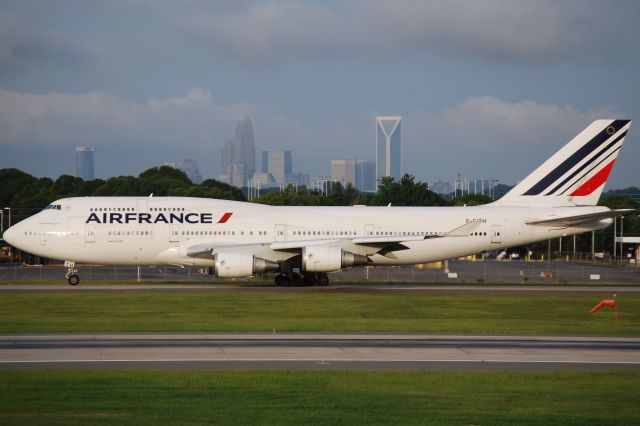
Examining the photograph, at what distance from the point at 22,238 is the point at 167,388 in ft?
102

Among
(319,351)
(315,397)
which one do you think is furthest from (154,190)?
(315,397)

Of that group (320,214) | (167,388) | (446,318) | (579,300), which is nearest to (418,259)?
(320,214)

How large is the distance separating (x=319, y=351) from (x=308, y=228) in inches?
946

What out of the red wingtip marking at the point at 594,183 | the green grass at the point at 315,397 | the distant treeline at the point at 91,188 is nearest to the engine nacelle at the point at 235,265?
the red wingtip marking at the point at 594,183

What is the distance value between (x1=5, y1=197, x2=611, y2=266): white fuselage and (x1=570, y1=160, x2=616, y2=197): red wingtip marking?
1234mm

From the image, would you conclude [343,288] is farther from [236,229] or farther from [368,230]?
[236,229]

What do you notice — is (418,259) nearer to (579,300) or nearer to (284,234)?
(284,234)

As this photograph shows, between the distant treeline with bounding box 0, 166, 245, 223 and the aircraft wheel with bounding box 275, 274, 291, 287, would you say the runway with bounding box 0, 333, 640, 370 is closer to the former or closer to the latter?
the aircraft wheel with bounding box 275, 274, 291, 287

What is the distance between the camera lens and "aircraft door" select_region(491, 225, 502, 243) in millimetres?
48156

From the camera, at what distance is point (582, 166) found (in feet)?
162

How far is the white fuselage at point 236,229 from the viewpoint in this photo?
45.4 metres

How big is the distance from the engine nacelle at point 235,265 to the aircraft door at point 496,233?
42.8ft

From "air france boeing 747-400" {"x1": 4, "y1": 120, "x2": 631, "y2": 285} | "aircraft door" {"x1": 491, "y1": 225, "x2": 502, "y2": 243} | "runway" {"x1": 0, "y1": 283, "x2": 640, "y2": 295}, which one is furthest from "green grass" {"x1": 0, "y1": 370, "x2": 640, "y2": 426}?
"aircraft door" {"x1": 491, "y1": 225, "x2": 502, "y2": 243}

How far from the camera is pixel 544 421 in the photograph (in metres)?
15.2
